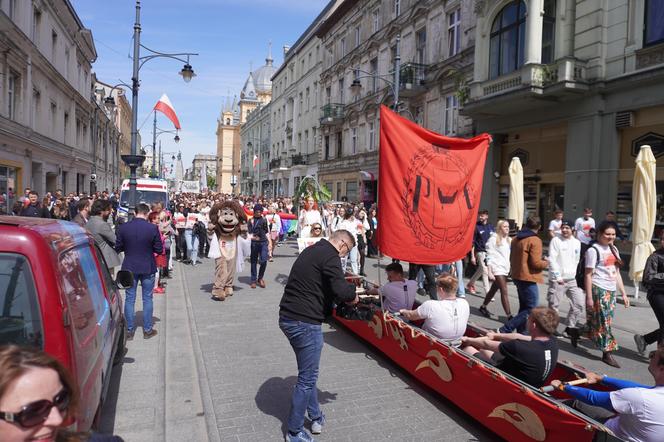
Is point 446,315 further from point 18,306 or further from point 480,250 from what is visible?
point 480,250

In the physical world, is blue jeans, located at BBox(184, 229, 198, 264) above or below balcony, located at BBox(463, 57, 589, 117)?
below

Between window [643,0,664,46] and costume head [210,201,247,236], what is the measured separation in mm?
12339

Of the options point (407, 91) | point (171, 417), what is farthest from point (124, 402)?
point (407, 91)

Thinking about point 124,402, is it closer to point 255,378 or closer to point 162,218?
point 255,378

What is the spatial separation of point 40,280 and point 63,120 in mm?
32048

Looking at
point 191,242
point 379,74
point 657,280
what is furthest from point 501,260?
point 379,74

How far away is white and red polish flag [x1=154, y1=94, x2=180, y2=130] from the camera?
1733cm

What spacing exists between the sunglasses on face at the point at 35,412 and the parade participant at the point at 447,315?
13.1 feet

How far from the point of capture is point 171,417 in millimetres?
4301

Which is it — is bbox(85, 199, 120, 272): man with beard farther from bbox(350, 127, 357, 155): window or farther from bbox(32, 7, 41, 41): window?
bbox(350, 127, 357, 155): window

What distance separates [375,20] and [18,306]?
31.1 meters

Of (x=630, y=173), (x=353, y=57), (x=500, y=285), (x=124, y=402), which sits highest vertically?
(x=353, y=57)

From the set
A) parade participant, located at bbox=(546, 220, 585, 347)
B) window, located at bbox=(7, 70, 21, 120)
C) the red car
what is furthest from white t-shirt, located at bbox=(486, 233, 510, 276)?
window, located at bbox=(7, 70, 21, 120)

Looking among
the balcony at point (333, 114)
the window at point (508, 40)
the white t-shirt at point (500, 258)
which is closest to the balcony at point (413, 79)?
the window at point (508, 40)
